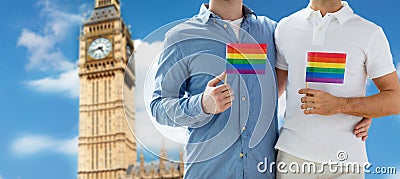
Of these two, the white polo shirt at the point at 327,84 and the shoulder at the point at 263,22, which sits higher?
the shoulder at the point at 263,22

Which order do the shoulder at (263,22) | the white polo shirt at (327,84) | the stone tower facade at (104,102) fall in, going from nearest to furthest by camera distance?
the white polo shirt at (327,84)
the shoulder at (263,22)
the stone tower facade at (104,102)

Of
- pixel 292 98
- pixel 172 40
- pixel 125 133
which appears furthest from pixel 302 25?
pixel 125 133

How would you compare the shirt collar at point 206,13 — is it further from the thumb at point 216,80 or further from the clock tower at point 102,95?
the clock tower at point 102,95

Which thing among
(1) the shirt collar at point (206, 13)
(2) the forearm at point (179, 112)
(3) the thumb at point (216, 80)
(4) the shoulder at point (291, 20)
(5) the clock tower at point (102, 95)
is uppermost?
(5) the clock tower at point (102, 95)

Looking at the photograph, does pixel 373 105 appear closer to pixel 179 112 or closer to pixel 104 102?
pixel 179 112

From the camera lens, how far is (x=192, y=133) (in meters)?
1.38

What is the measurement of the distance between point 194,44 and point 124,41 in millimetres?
19679

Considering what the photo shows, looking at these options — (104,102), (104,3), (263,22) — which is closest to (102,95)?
(104,102)

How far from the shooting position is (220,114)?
1.36 meters

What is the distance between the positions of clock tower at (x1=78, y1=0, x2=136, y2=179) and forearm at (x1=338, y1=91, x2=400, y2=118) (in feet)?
62.5

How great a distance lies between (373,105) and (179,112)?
484 millimetres

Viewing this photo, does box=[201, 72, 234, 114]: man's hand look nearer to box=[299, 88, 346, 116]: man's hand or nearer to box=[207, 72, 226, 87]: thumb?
box=[207, 72, 226, 87]: thumb

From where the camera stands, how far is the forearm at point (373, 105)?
132 cm

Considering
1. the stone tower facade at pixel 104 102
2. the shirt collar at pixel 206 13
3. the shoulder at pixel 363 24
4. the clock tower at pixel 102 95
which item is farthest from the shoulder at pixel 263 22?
the clock tower at pixel 102 95
